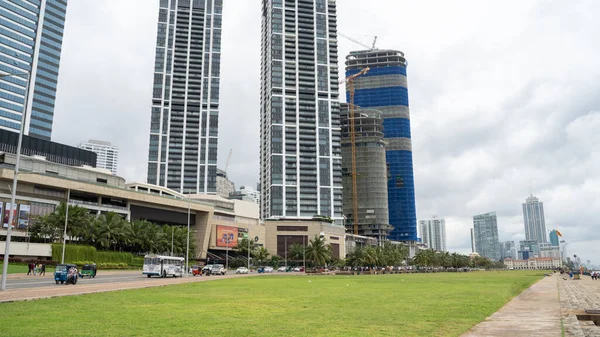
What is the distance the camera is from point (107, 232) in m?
87.6

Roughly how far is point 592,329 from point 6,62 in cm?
17912

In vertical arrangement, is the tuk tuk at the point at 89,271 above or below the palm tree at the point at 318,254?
below

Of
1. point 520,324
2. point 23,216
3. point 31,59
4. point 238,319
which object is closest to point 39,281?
point 238,319

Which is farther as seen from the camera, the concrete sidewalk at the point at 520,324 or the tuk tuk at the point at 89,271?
the tuk tuk at the point at 89,271

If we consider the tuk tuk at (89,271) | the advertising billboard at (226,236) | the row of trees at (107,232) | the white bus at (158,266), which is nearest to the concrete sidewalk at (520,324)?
the white bus at (158,266)

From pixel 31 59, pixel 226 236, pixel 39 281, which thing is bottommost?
pixel 39 281

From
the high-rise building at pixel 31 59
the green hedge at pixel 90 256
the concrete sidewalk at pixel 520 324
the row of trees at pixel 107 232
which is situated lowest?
the concrete sidewalk at pixel 520 324

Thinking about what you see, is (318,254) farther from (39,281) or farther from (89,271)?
(39,281)

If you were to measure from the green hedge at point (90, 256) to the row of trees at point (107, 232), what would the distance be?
90.4 inches

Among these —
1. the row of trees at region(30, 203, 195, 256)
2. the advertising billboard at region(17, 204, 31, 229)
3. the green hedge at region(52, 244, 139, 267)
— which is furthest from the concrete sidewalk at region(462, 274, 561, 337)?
the advertising billboard at region(17, 204, 31, 229)

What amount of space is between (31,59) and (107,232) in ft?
353

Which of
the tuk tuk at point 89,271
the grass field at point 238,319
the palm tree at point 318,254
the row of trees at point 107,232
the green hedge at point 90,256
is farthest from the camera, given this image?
the palm tree at point 318,254

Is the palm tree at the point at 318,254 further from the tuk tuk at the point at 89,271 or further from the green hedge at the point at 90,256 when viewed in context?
the tuk tuk at the point at 89,271

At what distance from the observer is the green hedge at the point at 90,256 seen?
7931cm
